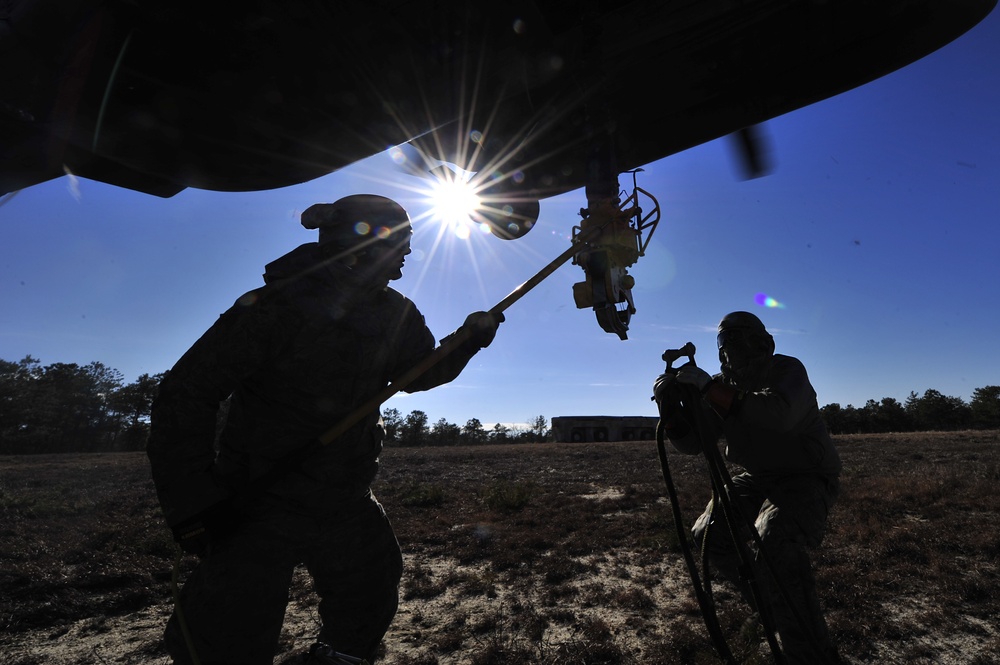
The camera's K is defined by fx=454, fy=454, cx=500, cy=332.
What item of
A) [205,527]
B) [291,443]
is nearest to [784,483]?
[291,443]

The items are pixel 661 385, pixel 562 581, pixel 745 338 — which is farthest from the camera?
pixel 562 581

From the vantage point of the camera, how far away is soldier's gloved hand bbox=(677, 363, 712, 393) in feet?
8.75

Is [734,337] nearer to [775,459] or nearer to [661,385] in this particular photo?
[775,459]

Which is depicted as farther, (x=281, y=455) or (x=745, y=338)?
(x=745, y=338)

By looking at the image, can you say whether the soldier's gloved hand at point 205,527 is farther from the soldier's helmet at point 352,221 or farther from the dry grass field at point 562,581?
the dry grass field at point 562,581

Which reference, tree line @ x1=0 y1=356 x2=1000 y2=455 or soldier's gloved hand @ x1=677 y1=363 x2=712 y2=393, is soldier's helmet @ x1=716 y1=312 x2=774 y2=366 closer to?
soldier's gloved hand @ x1=677 y1=363 x2=712 y2=393

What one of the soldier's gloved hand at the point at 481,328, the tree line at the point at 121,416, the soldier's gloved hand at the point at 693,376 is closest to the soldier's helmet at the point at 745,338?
the soldier's gloved hand at the point at 693,376

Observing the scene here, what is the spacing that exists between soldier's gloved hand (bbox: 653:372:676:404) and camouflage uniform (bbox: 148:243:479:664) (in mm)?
1638

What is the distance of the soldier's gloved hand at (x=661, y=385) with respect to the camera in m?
2.68

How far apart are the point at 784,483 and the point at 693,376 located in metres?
1.65

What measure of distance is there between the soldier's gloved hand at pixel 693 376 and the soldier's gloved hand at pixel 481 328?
1.19 metres

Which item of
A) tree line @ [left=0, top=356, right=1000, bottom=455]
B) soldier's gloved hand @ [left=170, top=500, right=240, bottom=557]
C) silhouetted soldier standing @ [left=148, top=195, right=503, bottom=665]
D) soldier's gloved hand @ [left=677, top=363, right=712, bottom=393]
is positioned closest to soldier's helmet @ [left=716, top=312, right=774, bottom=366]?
soldier's gloved hand @ [left=677, top=363, right=712, bottom=393]

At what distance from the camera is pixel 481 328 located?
298 centimetres

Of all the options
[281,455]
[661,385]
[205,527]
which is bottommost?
[205,527]
